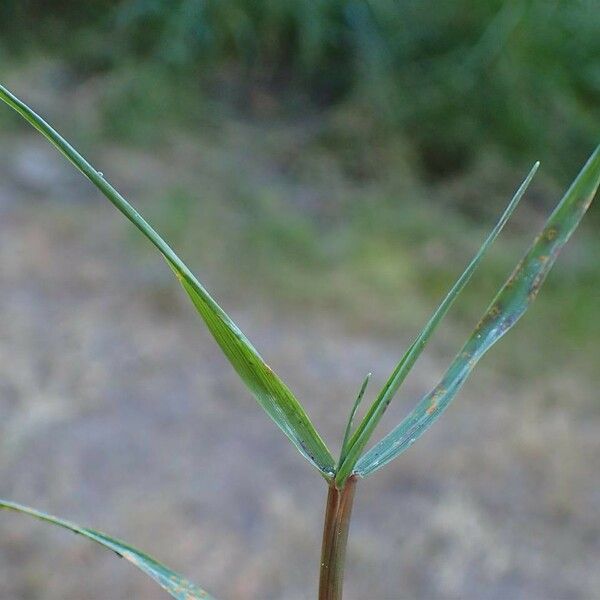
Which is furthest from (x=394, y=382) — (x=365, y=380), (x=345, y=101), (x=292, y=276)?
(x=345, y=101)

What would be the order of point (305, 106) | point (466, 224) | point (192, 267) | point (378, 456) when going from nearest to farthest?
point (378, 456) < point (192, 267) < point (466, 224) < point (305, 106)

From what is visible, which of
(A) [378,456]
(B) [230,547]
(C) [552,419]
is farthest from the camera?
(C) [552,419]

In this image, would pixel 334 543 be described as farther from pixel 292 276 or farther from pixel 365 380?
pixel 292 276

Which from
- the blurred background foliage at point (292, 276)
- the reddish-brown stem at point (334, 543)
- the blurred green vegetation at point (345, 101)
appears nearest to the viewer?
the reddish-brown stem at point (334, 543)

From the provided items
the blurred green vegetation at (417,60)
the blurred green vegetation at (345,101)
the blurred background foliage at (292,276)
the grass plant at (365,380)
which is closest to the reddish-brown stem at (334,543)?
the grass plant at (365,380)

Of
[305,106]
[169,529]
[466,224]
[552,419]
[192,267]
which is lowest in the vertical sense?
[552,419]

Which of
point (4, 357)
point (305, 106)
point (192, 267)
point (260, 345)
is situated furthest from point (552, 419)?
point (305, 106)

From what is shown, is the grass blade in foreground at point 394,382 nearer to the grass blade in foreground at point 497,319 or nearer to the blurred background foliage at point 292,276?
the grass blade in foreground at point 497,319

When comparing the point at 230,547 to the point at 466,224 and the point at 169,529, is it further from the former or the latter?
the point at 466,224
